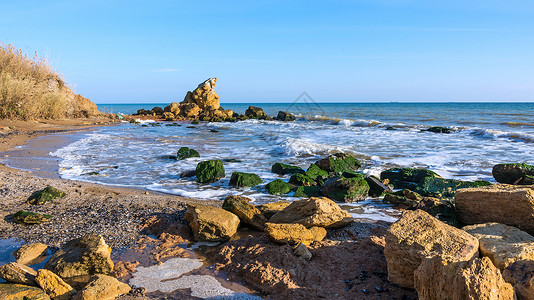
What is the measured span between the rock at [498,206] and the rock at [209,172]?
4764 mm

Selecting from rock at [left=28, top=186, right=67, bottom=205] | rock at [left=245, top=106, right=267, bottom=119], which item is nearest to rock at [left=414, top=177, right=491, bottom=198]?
rock at [left=28, top=186, right=67, bottom=205]

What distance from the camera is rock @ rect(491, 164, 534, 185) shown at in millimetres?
7212

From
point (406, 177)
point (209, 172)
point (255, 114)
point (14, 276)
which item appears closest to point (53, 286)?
point (14, 276)

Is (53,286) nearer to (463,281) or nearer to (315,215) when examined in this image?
(315,215)

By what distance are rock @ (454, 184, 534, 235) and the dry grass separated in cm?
1834

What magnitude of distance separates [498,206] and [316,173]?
4406mm

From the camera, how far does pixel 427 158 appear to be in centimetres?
1121

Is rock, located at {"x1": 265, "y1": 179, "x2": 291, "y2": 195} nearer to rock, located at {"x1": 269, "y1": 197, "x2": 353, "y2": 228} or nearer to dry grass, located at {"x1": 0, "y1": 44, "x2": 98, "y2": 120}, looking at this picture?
rock, located at {"x1": 269, "y1": 197, "x2": 353, "y2": 228}

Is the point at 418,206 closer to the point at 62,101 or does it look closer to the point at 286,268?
the point at 286,268

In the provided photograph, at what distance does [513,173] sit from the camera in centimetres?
744

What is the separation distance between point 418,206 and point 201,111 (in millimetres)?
36868

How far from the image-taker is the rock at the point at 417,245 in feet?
9.71

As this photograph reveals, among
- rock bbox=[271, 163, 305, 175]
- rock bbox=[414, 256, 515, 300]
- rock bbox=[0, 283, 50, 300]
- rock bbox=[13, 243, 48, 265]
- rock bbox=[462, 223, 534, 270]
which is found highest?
rock bbox=[414, 256, 515, 300]

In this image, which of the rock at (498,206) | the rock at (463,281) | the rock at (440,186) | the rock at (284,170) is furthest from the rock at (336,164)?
the rock at (463,281)
